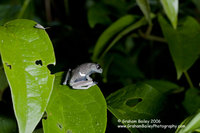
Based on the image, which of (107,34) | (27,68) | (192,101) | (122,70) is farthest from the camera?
(122,70)

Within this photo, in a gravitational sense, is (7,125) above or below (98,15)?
below

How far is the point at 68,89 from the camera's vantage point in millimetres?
728

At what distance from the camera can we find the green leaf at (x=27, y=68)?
1.73 ft

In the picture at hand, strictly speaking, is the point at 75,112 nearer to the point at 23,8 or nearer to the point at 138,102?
the point at 138,102

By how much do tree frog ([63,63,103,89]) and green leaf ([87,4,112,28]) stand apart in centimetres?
60

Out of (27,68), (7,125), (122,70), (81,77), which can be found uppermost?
(27,68)

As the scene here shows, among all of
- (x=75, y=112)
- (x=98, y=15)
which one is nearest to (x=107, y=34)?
(x=98, y=15)

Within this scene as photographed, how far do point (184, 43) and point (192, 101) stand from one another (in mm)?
257

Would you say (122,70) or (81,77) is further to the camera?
(122,70)

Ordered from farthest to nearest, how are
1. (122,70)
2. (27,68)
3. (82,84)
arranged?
1. (122,70)
2. (82,84)
3. (27,68)

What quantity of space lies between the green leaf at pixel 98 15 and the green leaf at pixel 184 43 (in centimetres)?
41

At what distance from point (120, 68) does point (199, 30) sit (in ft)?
2.13

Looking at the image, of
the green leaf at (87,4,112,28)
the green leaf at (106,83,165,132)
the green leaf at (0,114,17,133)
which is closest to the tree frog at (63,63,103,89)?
the green leaf at (106,83,165,132)

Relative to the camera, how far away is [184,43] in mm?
1027
